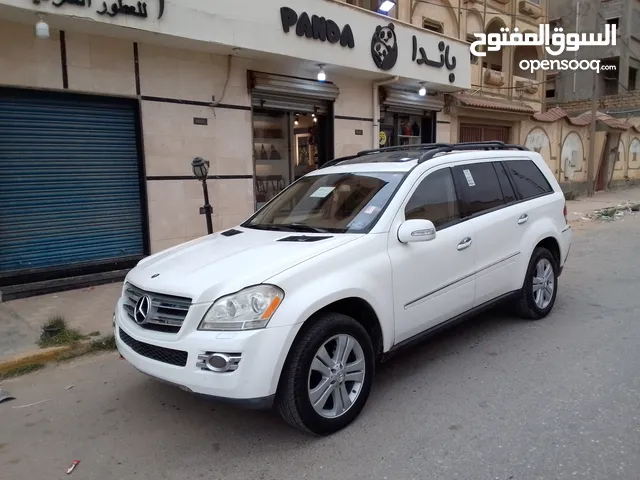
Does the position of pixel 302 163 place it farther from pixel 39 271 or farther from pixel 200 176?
pixel 39 271

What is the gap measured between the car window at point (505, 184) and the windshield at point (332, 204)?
1436 millimetres

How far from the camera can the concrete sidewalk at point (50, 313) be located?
4863mm

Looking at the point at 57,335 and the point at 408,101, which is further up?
the point at 408,101

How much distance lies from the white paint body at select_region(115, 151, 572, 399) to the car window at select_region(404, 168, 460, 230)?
0.07 meters

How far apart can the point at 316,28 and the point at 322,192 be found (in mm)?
5791

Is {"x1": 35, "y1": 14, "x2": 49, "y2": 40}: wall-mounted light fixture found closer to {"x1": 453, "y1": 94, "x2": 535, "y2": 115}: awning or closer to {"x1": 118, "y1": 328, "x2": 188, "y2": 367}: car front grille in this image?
{"x1": 118, "y1": 328, "x2": 188, "y2": 367}: car front grille

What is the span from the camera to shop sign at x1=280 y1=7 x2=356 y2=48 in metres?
8.47

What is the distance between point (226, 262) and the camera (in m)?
3.21

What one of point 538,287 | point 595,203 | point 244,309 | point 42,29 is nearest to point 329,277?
point 244,309

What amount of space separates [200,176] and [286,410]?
4.35m

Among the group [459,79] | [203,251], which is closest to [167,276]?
[203,251]

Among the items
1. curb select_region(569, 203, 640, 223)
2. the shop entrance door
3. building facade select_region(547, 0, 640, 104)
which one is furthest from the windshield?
building facade select_region(547, 0, 640, 104)

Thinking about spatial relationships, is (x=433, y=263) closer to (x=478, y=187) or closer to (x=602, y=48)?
(x=478, y=187)

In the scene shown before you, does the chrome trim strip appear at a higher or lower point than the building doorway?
lower
